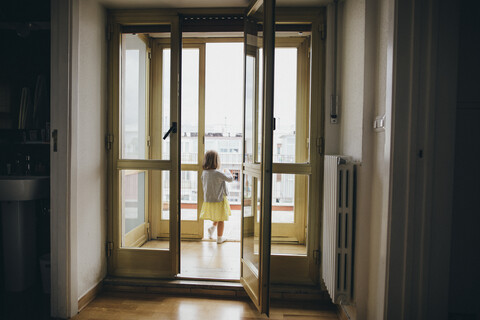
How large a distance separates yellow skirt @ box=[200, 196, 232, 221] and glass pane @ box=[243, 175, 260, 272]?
3.21 feet

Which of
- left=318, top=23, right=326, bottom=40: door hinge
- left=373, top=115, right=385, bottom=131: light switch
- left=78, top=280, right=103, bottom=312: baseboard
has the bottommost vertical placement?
left=78, top=280, right=103, bottom=312: baseboard

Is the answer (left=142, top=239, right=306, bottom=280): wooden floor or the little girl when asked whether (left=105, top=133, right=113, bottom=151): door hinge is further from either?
(left=142, top=239, right=306, bottom=280): wooden floor

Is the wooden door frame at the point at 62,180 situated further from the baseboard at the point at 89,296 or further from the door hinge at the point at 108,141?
the door hinge at the point at 108,141

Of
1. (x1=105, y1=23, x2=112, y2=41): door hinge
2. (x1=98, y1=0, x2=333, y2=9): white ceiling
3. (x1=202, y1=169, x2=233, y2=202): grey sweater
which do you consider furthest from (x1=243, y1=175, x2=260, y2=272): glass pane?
(x1=105, y1=23, x2=112, y2=41): door hinge

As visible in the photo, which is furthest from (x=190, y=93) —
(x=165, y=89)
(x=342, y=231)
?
(x=342, y=231)

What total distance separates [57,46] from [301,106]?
7.85 ft

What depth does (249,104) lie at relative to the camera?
2.14 metres

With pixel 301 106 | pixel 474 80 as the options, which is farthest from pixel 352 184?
pixel 301 106

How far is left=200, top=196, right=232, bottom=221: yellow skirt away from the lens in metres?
3.16

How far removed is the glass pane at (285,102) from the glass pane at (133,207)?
159cm

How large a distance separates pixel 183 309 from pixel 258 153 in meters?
1.28

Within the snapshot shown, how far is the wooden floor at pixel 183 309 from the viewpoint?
191cm

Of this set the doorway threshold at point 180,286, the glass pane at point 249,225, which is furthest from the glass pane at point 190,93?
the doorway threshold at point 180,286
